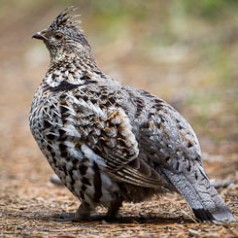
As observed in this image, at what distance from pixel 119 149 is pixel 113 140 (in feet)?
0.26

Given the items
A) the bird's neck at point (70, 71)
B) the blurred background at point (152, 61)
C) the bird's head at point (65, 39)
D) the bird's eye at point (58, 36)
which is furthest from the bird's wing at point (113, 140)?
the blurred background at point (152, 61)

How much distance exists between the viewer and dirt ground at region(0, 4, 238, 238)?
194 inches

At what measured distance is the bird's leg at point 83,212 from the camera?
541 centimetres

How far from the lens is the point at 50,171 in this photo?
27.5 ft

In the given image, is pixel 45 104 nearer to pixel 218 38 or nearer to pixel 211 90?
pixel 211 90

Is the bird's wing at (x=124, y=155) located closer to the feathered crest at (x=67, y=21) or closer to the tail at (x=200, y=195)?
the tail at (x=200, y=195)

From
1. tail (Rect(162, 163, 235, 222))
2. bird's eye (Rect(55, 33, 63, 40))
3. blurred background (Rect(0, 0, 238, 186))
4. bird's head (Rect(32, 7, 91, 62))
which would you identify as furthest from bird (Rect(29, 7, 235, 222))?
blurred background (Rect(0, 0, 238, 186))

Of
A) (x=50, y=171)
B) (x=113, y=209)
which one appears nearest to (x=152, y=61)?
(x=50, y=171)

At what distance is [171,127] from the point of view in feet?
17.1

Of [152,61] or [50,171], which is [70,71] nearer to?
[50,171]

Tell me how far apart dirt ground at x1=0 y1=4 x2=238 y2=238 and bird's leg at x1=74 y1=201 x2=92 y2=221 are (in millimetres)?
113

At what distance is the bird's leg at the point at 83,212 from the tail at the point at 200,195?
2.24 ft

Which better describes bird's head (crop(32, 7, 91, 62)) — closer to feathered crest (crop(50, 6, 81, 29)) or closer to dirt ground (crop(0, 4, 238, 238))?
feathered crest (crop(50, 6, 81, 29))

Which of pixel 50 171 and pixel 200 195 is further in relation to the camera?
pixel 50 171
